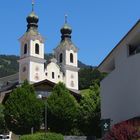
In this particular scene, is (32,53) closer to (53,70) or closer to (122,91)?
(53,70)

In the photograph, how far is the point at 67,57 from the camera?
114 m

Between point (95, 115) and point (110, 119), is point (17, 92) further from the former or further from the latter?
point (110, 119)

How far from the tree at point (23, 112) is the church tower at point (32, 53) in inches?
2051

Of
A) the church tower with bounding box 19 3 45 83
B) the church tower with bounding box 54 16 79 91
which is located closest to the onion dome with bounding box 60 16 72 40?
the church tower with bounding box 54 16 79 91

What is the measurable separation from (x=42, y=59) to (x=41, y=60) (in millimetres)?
323

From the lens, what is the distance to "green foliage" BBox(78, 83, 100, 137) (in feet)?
155

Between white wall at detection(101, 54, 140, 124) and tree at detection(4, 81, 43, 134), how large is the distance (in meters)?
17.1

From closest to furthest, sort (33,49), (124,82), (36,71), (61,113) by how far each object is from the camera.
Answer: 1. (124,82)
2. (61,113)
3. (36,71)
4. (33,49)

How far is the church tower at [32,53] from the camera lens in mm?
105312

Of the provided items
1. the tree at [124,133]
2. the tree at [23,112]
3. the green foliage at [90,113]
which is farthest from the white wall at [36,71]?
the tree at [124,133]

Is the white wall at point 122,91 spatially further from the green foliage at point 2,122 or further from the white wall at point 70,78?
the white wall at point 70,78

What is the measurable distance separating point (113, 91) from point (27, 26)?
251 feet

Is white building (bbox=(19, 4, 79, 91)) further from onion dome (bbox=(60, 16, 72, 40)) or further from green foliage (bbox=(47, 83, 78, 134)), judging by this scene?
green foliage (bbox=(47, 83, 78, 134))

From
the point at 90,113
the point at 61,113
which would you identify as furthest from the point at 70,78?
the point at 90,113
